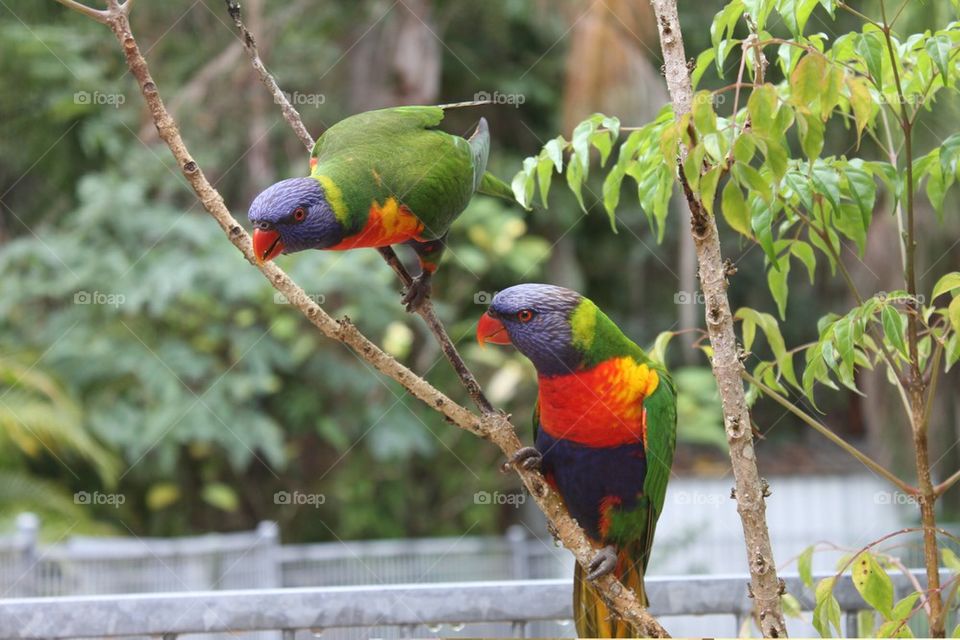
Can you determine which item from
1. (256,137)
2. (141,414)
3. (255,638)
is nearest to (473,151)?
(255,638)

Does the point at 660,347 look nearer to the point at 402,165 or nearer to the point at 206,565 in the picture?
the point at 402,165

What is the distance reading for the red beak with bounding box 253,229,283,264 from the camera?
41.8 inches

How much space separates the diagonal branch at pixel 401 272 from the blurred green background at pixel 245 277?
7.20 feet

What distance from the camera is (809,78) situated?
822 millimetres

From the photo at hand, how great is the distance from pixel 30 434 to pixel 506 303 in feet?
10.6

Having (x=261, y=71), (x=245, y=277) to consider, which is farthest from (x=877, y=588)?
(x=245, y=277)

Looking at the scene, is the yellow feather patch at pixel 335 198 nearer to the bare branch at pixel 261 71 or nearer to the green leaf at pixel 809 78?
the bare branch at pixel 261 71

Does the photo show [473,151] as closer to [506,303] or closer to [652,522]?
[506,303]

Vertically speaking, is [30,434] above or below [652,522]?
above

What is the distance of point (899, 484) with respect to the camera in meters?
1.09

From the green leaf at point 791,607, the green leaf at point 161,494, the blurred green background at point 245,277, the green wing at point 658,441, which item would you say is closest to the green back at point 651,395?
the green wing at point 658,441

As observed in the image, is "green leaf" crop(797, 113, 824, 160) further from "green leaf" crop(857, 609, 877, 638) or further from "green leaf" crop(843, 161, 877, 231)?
"green leaf" crop(857, 609, 877, 638)

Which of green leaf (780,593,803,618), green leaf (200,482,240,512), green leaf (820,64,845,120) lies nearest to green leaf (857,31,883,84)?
green leaf (820,64,845,120)

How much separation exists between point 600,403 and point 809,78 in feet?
1.72
